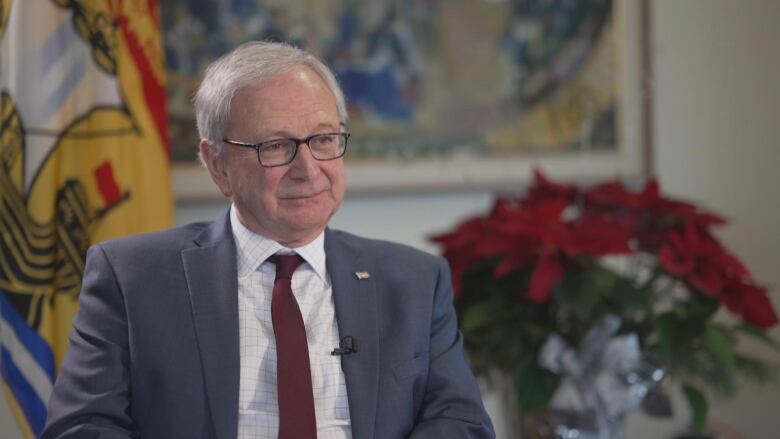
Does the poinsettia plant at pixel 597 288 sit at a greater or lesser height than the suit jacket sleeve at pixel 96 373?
lesser

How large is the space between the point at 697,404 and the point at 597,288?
47 centimetres

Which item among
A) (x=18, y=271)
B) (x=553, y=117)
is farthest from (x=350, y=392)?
(x=553, y=117)

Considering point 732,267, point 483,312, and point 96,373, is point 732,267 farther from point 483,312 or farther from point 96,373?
point 96,373

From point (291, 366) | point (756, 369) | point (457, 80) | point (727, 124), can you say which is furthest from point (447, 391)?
point (727, 124)

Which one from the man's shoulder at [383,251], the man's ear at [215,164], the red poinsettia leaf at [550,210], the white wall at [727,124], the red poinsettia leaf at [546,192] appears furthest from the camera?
the white wall at [727,124]

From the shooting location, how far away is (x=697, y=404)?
264 cm

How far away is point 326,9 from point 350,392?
168 centimetres

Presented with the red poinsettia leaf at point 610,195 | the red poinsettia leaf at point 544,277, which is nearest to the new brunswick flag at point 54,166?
the red poinsettia leaf at point 544,277


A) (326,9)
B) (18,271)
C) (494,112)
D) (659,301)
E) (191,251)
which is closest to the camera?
(191,251)

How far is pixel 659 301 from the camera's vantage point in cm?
271

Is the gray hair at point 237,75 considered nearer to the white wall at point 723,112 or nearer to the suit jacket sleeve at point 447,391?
the suit jacket sleeve at point 447,391

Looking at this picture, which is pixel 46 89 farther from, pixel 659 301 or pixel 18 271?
pixel 659 301

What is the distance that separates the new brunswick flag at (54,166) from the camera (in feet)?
8.17

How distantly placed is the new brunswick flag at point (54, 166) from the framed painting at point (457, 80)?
42cm
